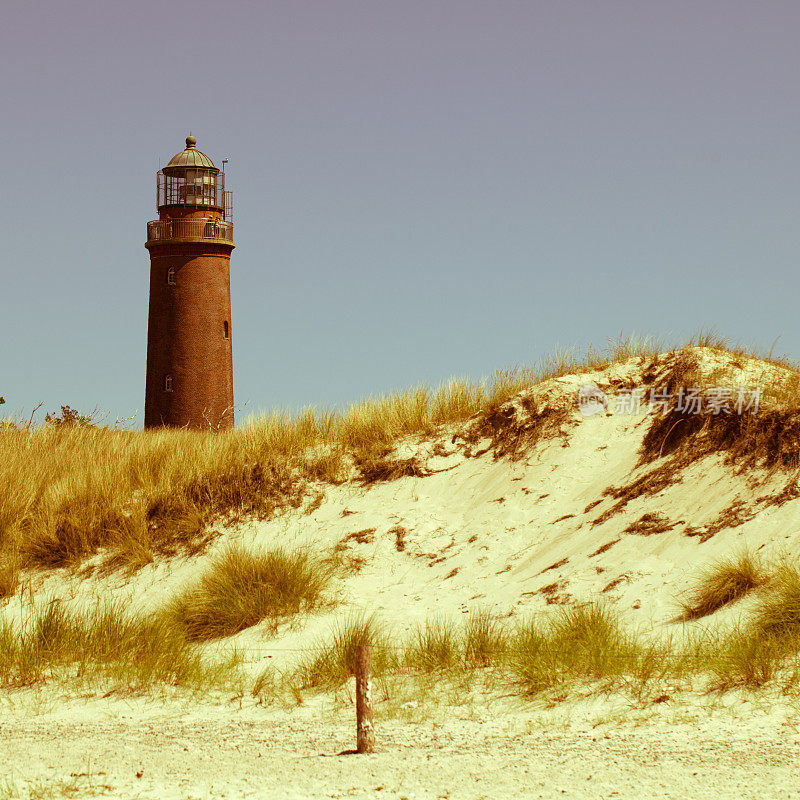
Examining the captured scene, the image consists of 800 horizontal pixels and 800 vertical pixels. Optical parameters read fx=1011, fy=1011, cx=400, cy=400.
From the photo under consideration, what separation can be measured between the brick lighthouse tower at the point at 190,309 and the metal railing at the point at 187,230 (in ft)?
0.10

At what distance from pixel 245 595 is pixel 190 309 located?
19.3 metres

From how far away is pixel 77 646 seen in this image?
9.95 meters

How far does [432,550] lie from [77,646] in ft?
16.2

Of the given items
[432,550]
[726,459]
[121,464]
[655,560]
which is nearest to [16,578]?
[121,464]

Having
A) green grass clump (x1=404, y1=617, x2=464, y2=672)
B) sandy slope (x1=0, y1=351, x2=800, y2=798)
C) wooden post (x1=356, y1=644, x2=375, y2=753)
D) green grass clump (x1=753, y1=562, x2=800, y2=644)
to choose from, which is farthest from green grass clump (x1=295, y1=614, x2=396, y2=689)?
green grass clump (x1=753, y1=562, x2=800, y2=644)

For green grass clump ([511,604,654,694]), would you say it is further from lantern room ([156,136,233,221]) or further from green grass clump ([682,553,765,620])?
lantern room ([156,136,233,221])

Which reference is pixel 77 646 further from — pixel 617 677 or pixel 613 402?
pixel 613 402

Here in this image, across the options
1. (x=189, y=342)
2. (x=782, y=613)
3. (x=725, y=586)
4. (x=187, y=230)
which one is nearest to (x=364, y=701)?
(x=782, y=613)

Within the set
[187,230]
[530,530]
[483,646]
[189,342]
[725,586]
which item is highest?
[187,230]

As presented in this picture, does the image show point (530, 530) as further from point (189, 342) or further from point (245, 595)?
point (189, 342)

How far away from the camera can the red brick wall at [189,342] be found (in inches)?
1148

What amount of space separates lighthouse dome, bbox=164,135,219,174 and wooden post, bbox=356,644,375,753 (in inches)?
1053

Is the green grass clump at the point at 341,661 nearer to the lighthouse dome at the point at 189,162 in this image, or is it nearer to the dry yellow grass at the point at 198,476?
the dry yellow grass at the point at 198,476

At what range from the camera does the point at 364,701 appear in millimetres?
6789
